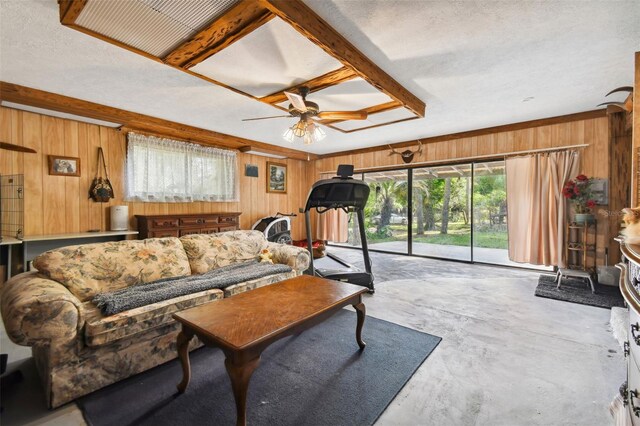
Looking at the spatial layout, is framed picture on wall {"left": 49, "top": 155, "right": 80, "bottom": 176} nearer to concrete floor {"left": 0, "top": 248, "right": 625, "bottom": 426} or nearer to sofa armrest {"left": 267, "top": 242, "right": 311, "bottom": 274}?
concrete floor {"left": 0, "top": 248, "right": 625, "bottom": 426}

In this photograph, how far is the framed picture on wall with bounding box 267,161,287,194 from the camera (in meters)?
6.76

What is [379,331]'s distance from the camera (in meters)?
2.58

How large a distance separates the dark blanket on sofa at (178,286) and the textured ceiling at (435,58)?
2019 mm

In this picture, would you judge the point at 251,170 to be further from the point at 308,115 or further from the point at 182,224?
the point at 308,115

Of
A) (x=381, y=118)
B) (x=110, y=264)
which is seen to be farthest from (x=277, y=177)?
(x=110, y=264)

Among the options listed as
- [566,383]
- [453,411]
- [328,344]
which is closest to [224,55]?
[328,344]

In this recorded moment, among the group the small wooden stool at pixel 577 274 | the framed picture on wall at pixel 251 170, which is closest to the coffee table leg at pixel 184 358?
the small wooden stool at pixel 577 274

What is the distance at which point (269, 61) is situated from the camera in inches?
98.3

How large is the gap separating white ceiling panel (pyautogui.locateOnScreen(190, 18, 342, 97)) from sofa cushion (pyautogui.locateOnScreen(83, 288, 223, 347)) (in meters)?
2.06

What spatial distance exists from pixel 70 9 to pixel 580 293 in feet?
18.5

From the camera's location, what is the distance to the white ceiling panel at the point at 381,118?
394cm

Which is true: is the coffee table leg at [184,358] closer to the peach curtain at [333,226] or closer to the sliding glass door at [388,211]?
the sliding glass door at [388,211]

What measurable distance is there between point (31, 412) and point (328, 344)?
74.3 inches

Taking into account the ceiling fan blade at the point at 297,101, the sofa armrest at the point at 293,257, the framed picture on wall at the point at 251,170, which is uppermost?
the ceiling fan blade at the point at 297,101
